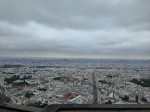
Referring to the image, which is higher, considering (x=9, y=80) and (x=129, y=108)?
(x=129, y=108)

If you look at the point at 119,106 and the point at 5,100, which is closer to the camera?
the point at 119,106

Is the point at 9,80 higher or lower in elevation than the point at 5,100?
lower

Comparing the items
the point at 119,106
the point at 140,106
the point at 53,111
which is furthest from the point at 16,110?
the point at 140,106

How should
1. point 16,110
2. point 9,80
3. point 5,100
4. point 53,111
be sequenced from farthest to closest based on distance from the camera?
point 9,80
point 5,100
point 16,110
point 53,111

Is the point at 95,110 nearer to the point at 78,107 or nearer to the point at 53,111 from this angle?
the point at 78,107

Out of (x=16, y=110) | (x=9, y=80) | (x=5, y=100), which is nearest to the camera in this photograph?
(x=16, y=110)

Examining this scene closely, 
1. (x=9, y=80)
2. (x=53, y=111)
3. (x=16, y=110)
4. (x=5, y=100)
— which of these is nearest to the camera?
(x=53, y=111)

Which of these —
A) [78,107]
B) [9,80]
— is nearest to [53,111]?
[78,107]

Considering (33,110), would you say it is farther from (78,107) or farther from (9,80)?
(9,80)

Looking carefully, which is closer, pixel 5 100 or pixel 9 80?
pixel 5 100

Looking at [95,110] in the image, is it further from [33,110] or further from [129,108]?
[33,110]
